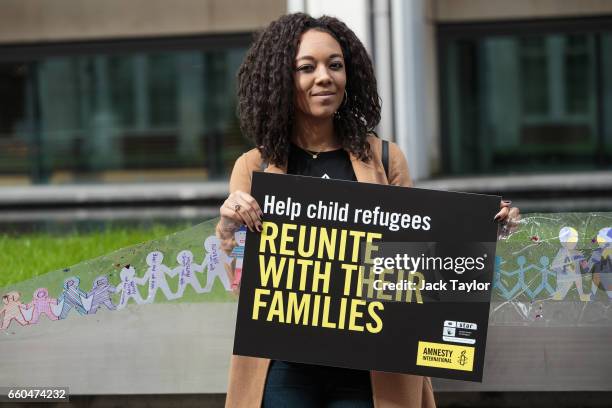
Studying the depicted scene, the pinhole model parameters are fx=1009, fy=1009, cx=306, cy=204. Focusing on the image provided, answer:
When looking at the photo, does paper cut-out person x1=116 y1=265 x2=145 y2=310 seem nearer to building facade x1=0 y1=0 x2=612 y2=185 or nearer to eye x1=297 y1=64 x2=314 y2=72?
eye x1=297 y1=64 x2=314 y2=72

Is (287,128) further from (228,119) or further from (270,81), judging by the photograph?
(228,119)

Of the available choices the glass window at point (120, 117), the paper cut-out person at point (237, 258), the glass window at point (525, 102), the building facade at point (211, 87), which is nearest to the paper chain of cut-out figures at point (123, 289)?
the paper cut-out person at point (237, 258)

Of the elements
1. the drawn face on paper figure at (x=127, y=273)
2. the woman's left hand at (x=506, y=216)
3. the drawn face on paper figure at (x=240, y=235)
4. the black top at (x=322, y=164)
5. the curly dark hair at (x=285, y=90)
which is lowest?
the drawn face on paper figure at (x=127, y=273)

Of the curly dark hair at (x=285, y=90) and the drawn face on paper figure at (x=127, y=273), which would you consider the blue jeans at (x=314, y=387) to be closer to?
the curly dark hair at (x=285, y=90)

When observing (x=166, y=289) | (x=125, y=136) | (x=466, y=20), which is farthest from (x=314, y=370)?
(x=125, y=136)

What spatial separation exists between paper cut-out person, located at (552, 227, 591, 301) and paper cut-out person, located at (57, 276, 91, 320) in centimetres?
163

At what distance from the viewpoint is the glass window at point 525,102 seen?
18109 mm

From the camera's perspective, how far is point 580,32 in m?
17.8

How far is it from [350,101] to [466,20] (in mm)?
15812

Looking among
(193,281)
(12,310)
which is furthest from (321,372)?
(12,310)

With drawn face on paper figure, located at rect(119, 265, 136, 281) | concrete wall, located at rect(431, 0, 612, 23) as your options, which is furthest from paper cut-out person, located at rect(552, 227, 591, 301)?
concrete wall, located at rect(431, 0, 612, 23)

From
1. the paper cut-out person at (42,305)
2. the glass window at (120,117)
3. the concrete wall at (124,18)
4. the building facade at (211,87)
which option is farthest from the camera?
the glass window at (120,117)

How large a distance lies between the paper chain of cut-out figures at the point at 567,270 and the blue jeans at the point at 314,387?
3.12 feet

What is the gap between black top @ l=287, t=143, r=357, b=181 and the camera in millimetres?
2590
